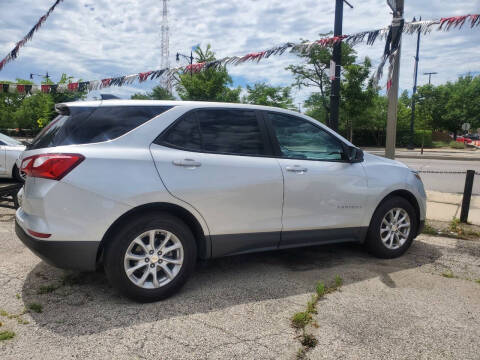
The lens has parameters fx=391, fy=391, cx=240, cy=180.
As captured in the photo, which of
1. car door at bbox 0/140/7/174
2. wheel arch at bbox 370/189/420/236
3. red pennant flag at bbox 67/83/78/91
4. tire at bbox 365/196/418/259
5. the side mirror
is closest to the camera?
the side mirror

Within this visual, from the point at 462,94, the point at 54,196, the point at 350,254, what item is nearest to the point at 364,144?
the point at 462,94

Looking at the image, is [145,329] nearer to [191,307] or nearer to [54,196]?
[191,307]

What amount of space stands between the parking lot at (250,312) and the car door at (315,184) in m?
0.42

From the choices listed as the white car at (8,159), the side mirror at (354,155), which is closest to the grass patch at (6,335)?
the side mirror at (354,155)

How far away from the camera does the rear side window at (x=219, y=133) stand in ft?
11.1

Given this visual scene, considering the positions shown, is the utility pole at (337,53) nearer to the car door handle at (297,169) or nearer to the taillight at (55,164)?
the car door handle at (297,169)

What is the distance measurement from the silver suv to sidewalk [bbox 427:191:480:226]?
3.23 metres

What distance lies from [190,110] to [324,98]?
32104 millimetres

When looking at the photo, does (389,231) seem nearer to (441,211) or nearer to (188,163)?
(188,163)

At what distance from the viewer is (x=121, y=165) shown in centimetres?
304

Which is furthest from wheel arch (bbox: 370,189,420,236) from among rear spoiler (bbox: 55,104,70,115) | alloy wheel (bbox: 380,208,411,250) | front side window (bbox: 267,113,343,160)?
rear spoiler (bbox: 55,104,70,115)

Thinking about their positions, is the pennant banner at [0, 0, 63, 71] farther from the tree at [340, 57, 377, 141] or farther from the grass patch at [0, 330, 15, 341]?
the tree at [340, 57, 377, 141]

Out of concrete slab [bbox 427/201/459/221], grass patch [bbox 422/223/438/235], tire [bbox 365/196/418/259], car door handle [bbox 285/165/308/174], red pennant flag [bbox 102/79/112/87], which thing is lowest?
grass patch [bbox 422/223/438/235]

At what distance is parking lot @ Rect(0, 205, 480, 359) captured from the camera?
2580 millimetres
